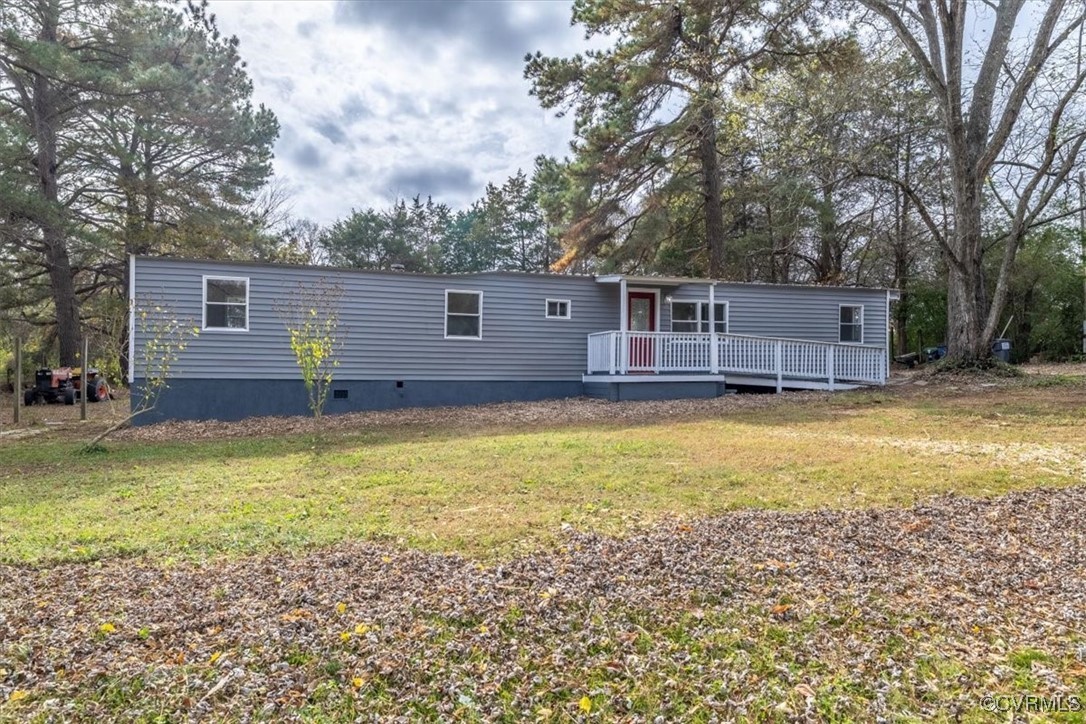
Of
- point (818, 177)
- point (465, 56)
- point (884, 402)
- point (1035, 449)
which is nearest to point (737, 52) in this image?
point (818, 177)

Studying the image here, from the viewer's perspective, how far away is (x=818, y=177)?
1430 centimetres

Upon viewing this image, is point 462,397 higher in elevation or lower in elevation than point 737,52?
lower

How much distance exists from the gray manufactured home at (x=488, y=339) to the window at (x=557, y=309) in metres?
0.02

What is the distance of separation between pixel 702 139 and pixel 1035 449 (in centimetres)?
1367

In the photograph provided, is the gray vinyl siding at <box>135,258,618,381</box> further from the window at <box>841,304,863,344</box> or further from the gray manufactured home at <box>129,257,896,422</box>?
the window at <box>841,304,863,344</box>

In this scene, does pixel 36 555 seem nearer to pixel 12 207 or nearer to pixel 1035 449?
pixel 1035 449

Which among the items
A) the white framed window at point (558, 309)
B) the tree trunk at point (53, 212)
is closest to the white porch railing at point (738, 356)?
the white framed window at point (558, 309)

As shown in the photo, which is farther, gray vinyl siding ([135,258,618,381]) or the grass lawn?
gray vinyl siding ([135,258,618,381])

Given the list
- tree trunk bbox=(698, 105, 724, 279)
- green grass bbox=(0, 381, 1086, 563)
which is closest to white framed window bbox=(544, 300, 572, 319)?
green grass bbox=(0, 381, 1086, 563)

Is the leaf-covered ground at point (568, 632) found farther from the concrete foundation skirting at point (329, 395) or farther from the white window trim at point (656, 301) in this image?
the white window trim at point (656, 301)

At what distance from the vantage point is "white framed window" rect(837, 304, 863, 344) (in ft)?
51.2

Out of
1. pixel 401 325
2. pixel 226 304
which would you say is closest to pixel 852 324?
pixel 401 325

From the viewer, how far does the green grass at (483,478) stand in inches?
156

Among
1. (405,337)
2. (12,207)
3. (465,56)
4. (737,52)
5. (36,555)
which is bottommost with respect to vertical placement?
(36,555)
